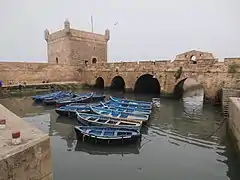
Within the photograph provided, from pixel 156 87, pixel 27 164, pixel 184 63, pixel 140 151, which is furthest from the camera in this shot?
pixel 156 87

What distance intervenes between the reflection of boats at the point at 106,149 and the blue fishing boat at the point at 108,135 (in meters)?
0.18

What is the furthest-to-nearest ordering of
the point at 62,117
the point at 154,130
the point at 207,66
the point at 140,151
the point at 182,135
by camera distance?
the point at 207,66 < the point at 62,117 < the point at 154,130 < the point at 182,135 < the point at 140,151

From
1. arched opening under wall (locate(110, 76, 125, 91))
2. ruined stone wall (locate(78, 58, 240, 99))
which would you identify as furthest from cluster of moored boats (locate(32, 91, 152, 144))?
arched opening under wall (locate(110, 76, 125, 91))

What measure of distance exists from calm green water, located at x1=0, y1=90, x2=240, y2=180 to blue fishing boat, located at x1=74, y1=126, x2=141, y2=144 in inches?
9.3

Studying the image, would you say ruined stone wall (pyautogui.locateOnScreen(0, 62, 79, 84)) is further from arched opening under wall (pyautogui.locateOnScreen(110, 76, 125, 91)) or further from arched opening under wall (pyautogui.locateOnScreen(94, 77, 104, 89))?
arched opening under wall (pyautogui.locateOnScreen(110, 76, 125, 91))

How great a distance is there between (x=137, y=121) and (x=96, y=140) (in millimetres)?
2397

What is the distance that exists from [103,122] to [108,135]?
1.51 m

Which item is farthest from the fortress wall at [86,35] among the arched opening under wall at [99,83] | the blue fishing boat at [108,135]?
the blue fishing boat at [108,135]

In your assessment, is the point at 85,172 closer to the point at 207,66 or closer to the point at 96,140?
the point at 96,140

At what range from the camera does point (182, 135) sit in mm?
8469

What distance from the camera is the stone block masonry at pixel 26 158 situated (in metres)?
2.50

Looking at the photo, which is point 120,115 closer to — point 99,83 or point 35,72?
point 99,83

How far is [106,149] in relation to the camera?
6789 mm

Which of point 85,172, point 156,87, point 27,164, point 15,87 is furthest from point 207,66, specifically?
point 15,87
